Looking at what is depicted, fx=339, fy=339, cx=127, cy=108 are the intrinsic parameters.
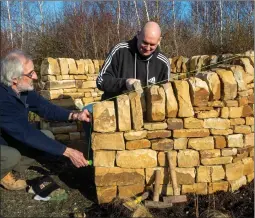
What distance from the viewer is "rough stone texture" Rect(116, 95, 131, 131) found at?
3.45 meters

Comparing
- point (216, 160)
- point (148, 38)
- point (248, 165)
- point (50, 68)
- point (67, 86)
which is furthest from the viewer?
point (67, 86)

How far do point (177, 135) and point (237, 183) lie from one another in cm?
93

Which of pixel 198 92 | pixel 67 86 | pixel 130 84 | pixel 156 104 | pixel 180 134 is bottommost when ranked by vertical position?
pixel 180 134

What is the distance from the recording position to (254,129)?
379 cm

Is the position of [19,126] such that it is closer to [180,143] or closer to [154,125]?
[154,125]

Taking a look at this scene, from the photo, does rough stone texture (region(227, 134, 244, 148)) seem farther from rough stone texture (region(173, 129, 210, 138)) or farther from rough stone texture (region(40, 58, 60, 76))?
rough stone texture (region(40, 58, 60, 76))

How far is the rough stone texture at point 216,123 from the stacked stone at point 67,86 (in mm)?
3302

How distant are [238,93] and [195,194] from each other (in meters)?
1.18

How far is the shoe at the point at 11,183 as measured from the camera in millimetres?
4000

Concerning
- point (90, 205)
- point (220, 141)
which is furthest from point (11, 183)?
point (220, 141)

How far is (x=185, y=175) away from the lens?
11.9ft

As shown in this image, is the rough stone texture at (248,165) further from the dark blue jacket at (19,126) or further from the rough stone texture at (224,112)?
the dark blue jacket at (19,126)

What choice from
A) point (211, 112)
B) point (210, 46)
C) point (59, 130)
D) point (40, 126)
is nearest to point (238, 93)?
point (211, 112)

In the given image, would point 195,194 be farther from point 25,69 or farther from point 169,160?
point 25,69
